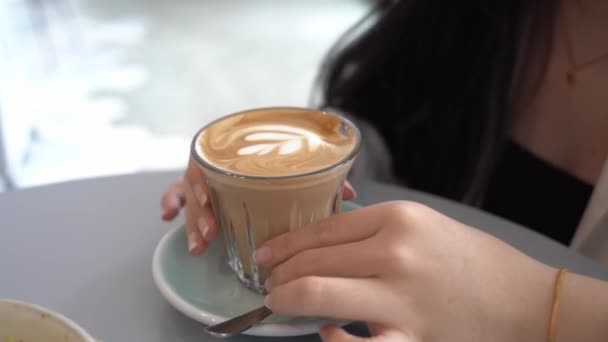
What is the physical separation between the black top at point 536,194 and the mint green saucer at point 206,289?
61 cm

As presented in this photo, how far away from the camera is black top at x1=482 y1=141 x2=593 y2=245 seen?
0.97 metres

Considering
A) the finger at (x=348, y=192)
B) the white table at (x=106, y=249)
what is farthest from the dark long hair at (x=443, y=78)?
the finger at (x=348, y=192)

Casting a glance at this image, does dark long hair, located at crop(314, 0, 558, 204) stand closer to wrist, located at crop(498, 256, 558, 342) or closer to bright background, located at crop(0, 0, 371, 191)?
wrist, located at crop(498, 256, 558, 342)

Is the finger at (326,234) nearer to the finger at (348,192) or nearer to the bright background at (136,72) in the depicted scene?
the finger at (348,192)

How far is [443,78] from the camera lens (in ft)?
3.61

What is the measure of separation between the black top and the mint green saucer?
0.61 metres

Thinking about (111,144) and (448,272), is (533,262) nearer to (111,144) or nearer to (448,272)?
(448,272)

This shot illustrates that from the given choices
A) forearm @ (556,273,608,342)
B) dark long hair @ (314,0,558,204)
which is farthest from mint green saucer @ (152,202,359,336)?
dark long hair @ (314,0,558,204)

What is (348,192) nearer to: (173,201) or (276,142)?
(276,142)

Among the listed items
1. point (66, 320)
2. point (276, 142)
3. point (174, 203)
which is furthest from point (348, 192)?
point (66, 320)

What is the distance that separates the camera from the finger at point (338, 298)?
0.51 meters

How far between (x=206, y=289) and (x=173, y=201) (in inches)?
6.2

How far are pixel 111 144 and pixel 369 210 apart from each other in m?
2.21

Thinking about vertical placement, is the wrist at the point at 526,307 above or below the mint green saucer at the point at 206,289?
above
